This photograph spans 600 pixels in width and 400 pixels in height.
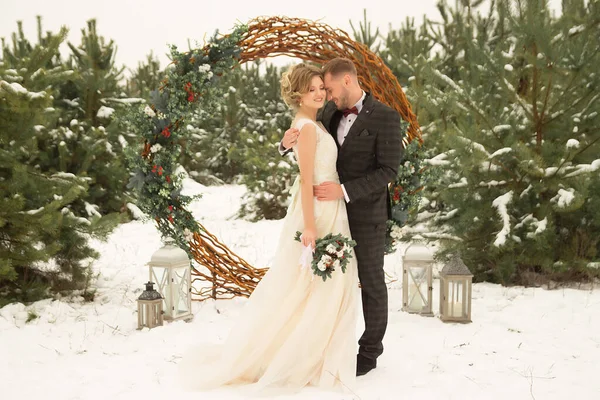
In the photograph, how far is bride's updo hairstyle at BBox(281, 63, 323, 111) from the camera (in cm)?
296

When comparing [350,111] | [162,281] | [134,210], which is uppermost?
[350,111]

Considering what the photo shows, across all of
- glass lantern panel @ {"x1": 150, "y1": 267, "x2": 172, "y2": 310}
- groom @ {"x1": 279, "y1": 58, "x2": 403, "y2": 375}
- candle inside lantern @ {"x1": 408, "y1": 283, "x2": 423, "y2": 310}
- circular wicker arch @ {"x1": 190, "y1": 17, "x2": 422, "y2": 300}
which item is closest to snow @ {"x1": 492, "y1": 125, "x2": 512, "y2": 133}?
circular wicker arch @ {"x1": 190, "y1": 17, "x2": 422, "y2": 300}

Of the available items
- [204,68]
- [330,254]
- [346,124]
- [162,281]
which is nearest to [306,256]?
[330,254]

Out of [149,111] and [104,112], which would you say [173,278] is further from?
[104,112]

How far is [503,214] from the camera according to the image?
4.96 m

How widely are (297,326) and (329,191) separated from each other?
0.76 metres

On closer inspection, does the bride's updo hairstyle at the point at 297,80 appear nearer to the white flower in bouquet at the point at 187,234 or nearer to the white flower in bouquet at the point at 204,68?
the white flower in bouquet at the point at 204,68

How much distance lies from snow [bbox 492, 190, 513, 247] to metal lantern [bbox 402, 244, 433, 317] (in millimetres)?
890

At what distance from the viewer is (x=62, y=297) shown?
469cm

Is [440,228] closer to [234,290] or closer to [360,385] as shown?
[234,290]

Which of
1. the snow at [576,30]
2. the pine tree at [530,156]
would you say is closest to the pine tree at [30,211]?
the pine tree at [530,156]

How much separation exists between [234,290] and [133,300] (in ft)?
2.88

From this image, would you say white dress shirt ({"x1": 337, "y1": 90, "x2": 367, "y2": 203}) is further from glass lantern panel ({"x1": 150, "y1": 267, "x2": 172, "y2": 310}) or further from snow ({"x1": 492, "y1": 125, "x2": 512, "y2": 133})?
snow ({"x1": 492, "y1": 125, "x2": 512, "y2": 133})

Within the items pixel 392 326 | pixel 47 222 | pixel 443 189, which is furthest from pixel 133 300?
pixel 443 189
